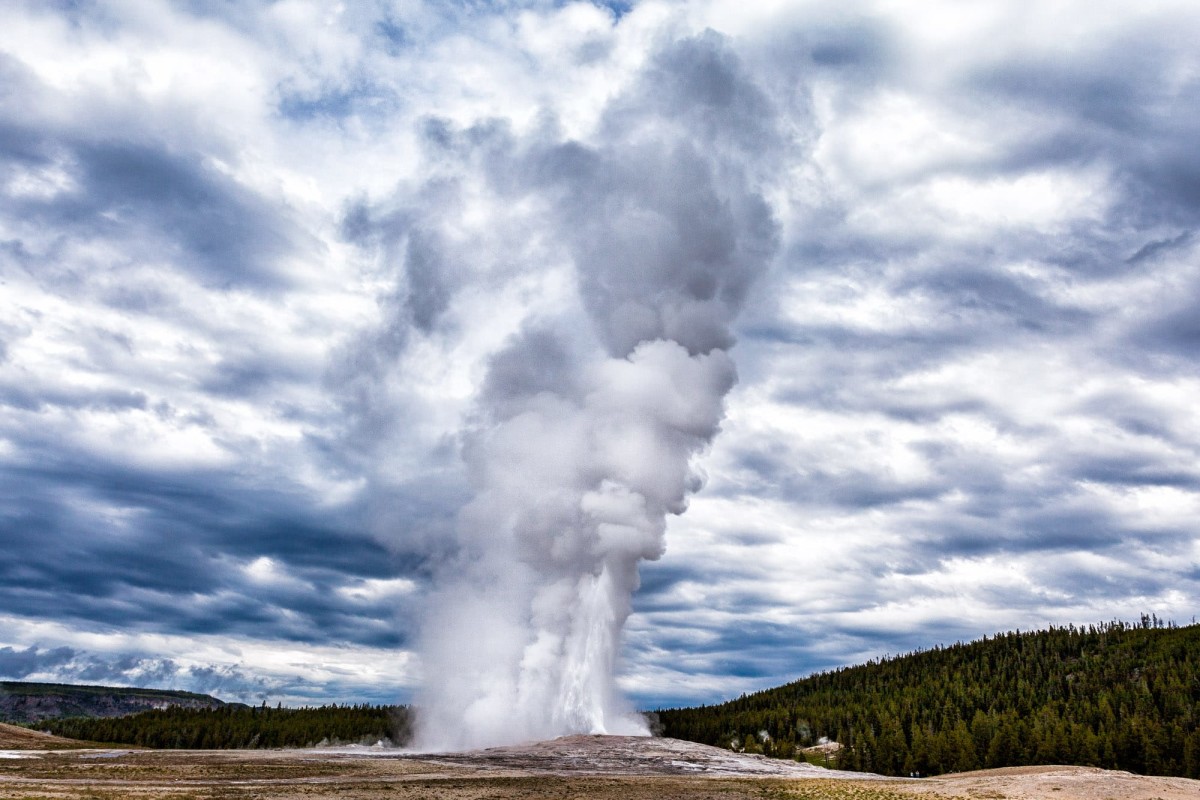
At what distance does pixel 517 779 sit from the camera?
73812 mm

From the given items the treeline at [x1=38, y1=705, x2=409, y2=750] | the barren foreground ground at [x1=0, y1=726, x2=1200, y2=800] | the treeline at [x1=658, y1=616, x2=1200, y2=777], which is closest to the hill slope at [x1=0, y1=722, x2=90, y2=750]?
the treeline at [x1=38, y1=705, x2=409, y2=750]

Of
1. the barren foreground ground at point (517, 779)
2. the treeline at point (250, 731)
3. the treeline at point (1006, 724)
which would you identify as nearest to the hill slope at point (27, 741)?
the treeline at point (250, 731)

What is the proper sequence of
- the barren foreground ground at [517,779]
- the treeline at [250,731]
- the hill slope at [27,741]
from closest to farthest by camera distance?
the barren foreground ground at [517,779] < the hill slope at [27,741] < the treeline at [250,731]

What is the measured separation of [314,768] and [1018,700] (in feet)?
470

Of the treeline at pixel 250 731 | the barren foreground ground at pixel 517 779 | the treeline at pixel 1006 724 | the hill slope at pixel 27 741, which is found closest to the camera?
the barren foreground ground at pixel 517 779

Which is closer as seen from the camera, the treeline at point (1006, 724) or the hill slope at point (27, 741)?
the treeline at point (1006, 724)

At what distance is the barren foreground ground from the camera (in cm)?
6201

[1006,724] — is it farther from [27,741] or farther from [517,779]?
[27,741]

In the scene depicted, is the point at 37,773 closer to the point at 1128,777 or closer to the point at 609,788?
the point at 609,788

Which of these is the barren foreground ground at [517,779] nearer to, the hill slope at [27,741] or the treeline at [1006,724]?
the treeline at [1006,724]

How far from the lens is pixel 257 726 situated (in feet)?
600

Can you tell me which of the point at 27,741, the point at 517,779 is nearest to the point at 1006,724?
the point at 517,779

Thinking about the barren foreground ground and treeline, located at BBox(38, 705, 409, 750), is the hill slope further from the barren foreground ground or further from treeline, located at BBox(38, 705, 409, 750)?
the barren foreground ground

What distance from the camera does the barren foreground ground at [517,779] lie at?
62.0 m
